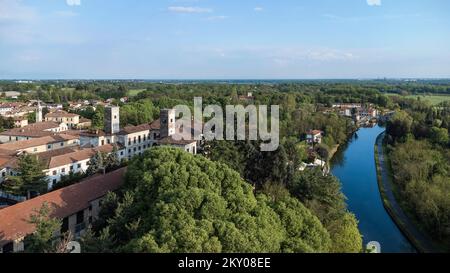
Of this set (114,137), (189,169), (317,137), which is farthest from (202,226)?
(317,137)

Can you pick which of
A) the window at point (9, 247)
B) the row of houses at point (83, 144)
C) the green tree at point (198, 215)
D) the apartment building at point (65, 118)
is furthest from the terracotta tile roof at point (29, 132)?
the window at point (9, 247)

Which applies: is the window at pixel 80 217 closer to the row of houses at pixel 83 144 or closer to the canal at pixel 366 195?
the row of houses at pixel 83 144

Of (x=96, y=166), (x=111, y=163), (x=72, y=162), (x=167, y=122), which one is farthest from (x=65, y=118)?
(x=96, y=166)

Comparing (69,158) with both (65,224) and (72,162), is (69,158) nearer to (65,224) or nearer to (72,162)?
(72,162)

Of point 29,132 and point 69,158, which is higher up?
point 29,132

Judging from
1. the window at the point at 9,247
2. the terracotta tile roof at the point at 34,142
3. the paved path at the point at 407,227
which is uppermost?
the terracotta tile roof at the point at 34,142
